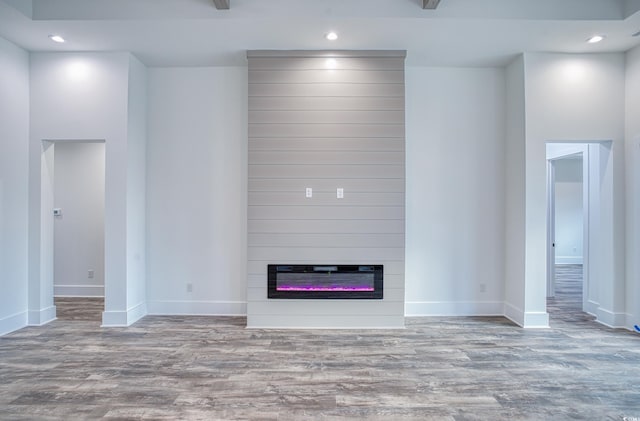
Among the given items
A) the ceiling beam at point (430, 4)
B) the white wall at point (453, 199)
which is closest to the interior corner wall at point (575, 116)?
the white wall at point (453, 199)

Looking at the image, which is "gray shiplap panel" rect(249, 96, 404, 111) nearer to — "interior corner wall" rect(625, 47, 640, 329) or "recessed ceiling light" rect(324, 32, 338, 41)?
"recessed ceiling light" rect(324, 32, 338, 41)

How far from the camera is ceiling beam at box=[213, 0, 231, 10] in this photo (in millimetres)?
3357

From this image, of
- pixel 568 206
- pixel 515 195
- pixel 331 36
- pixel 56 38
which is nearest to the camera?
pixel 331 36

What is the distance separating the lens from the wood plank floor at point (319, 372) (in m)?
2.47

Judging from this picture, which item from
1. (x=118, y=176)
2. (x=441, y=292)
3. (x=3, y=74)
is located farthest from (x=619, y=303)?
(x=3, y=74)

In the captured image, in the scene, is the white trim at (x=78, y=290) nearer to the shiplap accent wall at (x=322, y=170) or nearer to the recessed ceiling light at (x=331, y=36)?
the shiplap accent wall at (x=322, y=170)

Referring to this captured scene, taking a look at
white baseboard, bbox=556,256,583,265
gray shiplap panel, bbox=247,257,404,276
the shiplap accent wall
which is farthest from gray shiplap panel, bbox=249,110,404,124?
white baseboard, bbox=556,256,583,265

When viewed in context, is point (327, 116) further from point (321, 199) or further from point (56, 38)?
point (56, 38)

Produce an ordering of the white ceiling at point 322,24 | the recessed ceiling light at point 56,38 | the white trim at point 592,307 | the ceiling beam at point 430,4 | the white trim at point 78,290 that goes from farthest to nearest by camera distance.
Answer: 1. the white trim at point 78,290
2. the white trim at point 592,307
3. the recessed ceiling light at point 56,38
4. the white ceiling at point 322,24
5. the ceiling beam at point 430,4

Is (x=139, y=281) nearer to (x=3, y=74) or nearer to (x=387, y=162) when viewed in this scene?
(x=3, y=74)

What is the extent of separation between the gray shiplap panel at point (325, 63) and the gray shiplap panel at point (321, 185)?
1.25 metres

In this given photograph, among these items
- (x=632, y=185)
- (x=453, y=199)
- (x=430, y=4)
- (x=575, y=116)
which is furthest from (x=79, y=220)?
(x=632, y=185)

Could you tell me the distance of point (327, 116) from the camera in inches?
166

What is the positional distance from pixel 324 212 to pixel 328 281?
2.54ft
